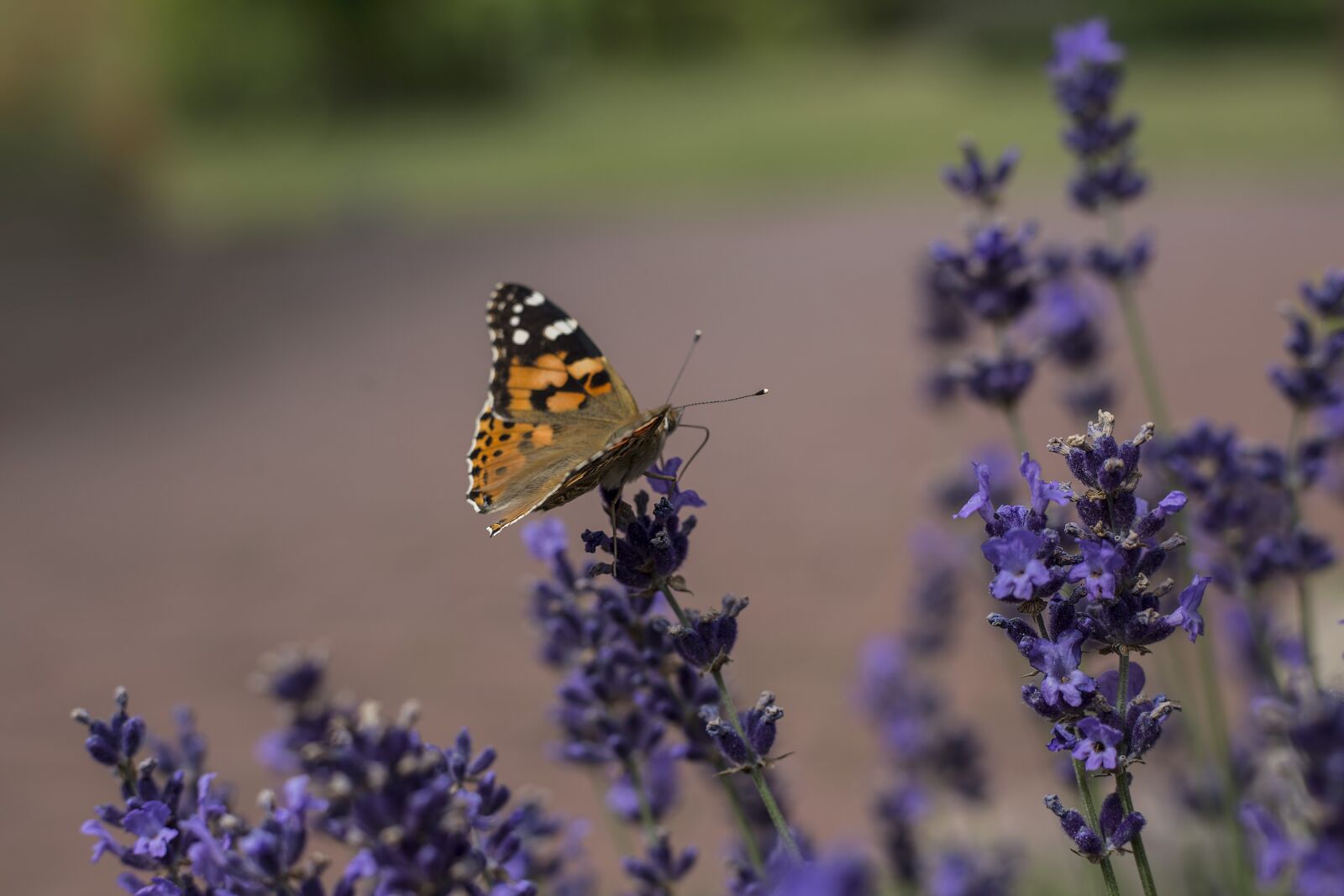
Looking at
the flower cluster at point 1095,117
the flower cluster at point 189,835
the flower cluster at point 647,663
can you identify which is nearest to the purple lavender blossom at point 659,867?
the flower cluster at point 647,663

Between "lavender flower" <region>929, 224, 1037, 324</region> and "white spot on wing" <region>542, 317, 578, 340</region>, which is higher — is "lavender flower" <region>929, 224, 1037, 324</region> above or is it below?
below

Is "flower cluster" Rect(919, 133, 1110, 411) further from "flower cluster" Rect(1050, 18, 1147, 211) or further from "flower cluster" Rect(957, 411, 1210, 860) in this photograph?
"flower cluster" Rect(957, 411, 1210, 860)

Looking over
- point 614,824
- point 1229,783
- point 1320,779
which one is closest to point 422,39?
point 614,824

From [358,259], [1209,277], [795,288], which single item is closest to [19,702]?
[795,288]

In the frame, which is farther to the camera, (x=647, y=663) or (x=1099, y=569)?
(x=647, y=663)

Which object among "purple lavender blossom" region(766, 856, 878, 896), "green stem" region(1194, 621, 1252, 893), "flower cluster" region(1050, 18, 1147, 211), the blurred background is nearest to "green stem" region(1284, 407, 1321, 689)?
"green stem" region(1194, 621, 1252, 893)

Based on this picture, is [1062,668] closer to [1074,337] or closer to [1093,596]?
[1093,596]

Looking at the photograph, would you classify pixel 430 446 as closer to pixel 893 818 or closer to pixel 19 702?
pixel 19 702

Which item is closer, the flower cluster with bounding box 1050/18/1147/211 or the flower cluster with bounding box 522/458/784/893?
the flower cluster with bounding box 522/458/784/893
